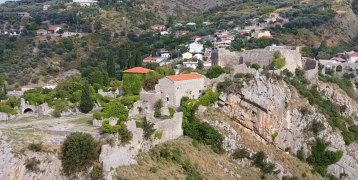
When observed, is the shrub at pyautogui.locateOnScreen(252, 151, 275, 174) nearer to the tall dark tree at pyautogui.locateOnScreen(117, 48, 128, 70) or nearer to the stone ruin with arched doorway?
the stone ruin with arched doorway

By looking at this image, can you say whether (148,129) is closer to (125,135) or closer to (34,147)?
(125,135)

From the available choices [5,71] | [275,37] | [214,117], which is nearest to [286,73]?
[214,117]

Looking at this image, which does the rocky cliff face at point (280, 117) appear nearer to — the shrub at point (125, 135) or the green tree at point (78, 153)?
the shrub at point (125, 135)

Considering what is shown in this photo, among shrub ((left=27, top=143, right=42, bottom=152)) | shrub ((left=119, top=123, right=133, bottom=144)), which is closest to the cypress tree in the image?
shrub ((left=119, top=123, right=133, bottom=144))

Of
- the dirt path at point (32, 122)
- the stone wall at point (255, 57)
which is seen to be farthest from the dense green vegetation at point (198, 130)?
the stone wall at point (255, 57)

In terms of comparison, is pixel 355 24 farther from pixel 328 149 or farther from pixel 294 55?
pixel 328 149
